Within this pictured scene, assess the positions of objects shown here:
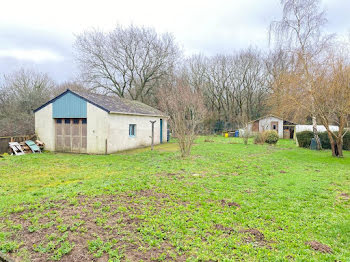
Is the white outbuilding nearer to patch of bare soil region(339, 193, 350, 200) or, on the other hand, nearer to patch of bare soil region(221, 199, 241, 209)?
patch of bare soil region(221, 199, 241, 209)

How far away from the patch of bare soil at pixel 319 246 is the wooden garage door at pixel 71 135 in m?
12.6

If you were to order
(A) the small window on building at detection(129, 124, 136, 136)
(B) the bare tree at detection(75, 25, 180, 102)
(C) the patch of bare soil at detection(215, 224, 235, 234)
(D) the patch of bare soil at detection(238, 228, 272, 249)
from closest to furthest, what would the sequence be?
(D) the patch of bare soil at detection(238, 228, 272, 249)
(C) the patch of bare soil at detection(215, 224, 235, 234)
(A) the small window on building at detection(129, 124, 136, 136)
(B) the bare tree at detection(75, 25, 180, 102)

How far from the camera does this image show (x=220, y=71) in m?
33.1

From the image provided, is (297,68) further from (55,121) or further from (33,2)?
(55,121)

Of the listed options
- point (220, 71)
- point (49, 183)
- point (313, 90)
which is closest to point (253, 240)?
point (49, 183)

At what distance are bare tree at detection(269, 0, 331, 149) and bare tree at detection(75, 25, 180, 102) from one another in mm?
12193

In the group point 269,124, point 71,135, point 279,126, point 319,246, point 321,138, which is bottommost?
point 319,246

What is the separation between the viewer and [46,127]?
14.6 metres

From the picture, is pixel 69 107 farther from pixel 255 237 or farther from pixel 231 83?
pixel 231 83

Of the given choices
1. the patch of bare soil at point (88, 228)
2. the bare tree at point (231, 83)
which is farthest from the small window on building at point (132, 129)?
the bare tree at point (231, 83)

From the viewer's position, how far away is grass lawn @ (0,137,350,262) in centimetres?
317

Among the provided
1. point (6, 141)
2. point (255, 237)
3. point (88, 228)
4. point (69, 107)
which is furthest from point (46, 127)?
point (255, 237)

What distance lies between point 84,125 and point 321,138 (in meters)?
16.0

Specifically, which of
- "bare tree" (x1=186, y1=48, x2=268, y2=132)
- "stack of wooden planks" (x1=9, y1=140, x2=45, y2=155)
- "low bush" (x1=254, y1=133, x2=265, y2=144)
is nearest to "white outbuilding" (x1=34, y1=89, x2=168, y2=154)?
"stack of wooden planks" (x1=9, y1=140, x2=45, y2=155)
